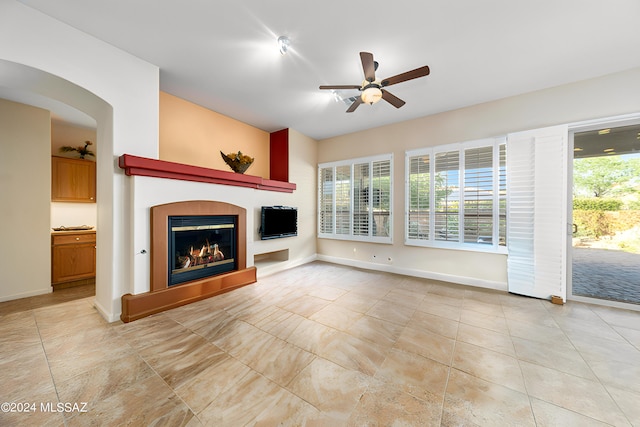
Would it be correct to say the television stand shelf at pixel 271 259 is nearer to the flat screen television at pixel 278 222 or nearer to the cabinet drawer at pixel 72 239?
the flat screen television at pixel 278 222

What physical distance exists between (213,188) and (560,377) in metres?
4.05

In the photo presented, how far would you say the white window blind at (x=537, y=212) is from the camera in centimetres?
300

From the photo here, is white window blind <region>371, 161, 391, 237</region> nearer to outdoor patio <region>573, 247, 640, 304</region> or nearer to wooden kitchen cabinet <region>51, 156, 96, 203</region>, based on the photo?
outdoor patio <region>573, 247, 640, 304</region>

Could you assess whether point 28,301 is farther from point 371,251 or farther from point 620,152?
point 620,152

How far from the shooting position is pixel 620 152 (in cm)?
326

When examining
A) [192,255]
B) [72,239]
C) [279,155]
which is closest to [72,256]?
[72,239]

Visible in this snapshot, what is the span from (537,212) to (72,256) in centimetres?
713

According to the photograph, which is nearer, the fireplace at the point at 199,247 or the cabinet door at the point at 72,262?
the fireplace at the point at 199,247

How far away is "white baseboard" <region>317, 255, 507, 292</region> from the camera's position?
3516 millimetres

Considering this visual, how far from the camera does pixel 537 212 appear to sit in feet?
10.3

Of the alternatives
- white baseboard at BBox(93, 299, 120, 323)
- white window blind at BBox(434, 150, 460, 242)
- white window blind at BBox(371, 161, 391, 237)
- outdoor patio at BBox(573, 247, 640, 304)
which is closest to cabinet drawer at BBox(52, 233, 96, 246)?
white baseboard at BBox(93, 299, 120, 323)

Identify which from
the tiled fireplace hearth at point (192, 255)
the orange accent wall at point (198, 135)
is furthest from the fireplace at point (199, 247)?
the orange accent wall at point (198, 135)

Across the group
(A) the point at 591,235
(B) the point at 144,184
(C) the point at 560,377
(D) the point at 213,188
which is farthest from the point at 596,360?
(B) the point at 144,184

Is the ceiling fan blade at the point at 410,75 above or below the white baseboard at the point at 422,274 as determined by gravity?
above
